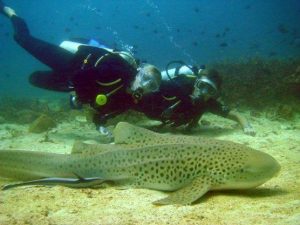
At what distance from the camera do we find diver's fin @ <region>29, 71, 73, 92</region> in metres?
10.3

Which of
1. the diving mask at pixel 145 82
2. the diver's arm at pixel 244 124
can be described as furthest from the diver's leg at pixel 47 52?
the diver's arm at pixel 244 124

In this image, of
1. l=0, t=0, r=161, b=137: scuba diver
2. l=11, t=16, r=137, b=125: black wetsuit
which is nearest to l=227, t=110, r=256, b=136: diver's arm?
l=0, t=0, r=161, b=137: scuba diver

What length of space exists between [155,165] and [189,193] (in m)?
0.76

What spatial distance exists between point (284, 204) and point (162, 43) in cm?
14840

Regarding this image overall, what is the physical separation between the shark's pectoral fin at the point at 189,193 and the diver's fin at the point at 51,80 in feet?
22.1

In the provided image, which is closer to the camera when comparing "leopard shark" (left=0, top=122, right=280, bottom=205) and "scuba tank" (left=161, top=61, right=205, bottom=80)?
"leopard shark" (left=0, top=122, right=280, bottom=205)

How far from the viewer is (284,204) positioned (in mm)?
3992

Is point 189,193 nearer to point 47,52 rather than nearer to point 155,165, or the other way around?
point 155,165

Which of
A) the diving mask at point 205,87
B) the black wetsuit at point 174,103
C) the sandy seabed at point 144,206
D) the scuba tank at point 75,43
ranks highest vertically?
the scuba tank at point 75,43

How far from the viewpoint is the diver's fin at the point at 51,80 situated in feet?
33.9

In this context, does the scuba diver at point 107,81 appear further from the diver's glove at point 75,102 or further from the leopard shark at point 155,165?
the leopard shark at point 155,165

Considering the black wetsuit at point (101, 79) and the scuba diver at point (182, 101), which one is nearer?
the black wetsuit at point (101, 79)

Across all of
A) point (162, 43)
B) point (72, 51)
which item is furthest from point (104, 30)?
point (72, 51)

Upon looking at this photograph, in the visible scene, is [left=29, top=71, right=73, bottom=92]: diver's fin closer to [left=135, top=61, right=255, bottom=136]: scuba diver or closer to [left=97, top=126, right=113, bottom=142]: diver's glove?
[left=97, top=126, right=113, bottom=142]: diver's glove
